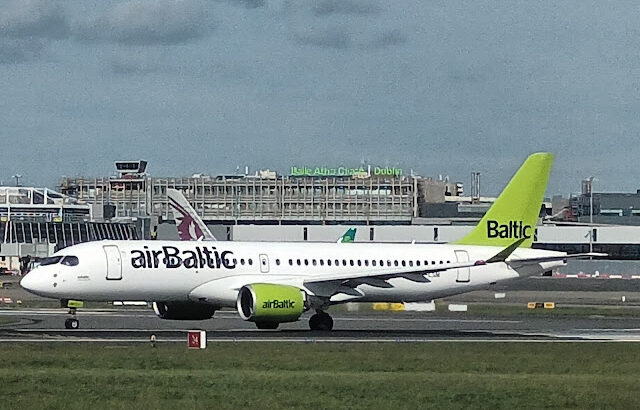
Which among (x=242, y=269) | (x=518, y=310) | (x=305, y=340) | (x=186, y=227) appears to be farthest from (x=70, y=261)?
(x=186, y=227)

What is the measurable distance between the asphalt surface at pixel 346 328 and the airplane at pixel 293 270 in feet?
4.30

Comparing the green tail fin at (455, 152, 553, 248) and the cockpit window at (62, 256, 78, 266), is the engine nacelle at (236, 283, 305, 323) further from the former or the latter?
the green tail fin at (455, 152, 553, 248)

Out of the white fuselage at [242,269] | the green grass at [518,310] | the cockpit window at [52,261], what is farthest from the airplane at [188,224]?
the cockpit window at [52,261]

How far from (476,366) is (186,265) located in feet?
60.4

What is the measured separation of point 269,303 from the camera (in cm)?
5038

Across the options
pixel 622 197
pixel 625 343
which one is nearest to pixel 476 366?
pixel 625 343

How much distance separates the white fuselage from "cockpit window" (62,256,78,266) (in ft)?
0.52

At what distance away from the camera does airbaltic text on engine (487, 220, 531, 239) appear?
60406 millimetres

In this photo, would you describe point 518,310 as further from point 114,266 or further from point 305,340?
point 114,266

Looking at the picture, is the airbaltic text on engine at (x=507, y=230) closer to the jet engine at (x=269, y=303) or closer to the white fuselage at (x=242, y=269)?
the white fuselage at (x=242, y=269)

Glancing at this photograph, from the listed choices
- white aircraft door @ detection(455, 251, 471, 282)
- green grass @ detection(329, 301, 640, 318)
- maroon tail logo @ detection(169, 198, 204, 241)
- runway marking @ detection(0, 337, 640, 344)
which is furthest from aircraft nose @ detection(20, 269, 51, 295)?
maroon tail logo @ detection(169, 198, 204, 241)

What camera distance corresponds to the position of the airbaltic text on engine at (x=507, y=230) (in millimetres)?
60406

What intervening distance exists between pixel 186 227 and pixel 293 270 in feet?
155

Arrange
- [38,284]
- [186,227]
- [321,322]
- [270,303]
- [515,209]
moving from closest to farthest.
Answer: [270,303]
[38,284]
[321,322]
[515,209]
[186,227]
